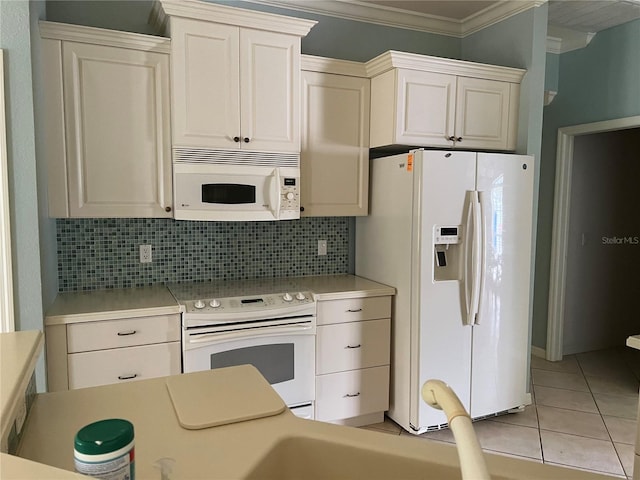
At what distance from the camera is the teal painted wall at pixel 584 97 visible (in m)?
3.60

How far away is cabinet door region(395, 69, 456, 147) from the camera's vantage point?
2955 mm

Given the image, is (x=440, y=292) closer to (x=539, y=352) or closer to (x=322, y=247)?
(x=322, y=247)

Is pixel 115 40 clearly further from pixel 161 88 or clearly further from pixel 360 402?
pixel 360 402

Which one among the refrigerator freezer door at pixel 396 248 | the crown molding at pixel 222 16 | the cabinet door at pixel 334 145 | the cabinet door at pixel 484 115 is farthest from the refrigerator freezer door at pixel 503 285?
the crown molding at pixel 222 16

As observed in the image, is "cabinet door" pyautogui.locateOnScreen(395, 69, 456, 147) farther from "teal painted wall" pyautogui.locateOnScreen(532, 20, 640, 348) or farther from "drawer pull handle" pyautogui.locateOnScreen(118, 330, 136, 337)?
"drawer pull handle" pyautogui.locateOnScreen(118, 330, 136, 337)

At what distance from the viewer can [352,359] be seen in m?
2.99

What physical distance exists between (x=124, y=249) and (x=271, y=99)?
4.16 ft

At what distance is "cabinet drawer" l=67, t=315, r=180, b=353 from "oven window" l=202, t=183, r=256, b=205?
69 cm

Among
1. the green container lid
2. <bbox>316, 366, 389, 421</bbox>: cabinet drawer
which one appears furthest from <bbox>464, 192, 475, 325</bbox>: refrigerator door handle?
the green container lid

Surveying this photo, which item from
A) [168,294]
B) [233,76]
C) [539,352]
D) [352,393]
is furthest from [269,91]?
[539,352]

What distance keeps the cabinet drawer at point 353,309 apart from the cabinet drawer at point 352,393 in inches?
13.2

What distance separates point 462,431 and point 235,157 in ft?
7.79

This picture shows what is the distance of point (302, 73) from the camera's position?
300 centimetres

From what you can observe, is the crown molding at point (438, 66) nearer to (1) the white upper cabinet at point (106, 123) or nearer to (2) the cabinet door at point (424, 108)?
(2) the cabinet door at point (424, 108)
